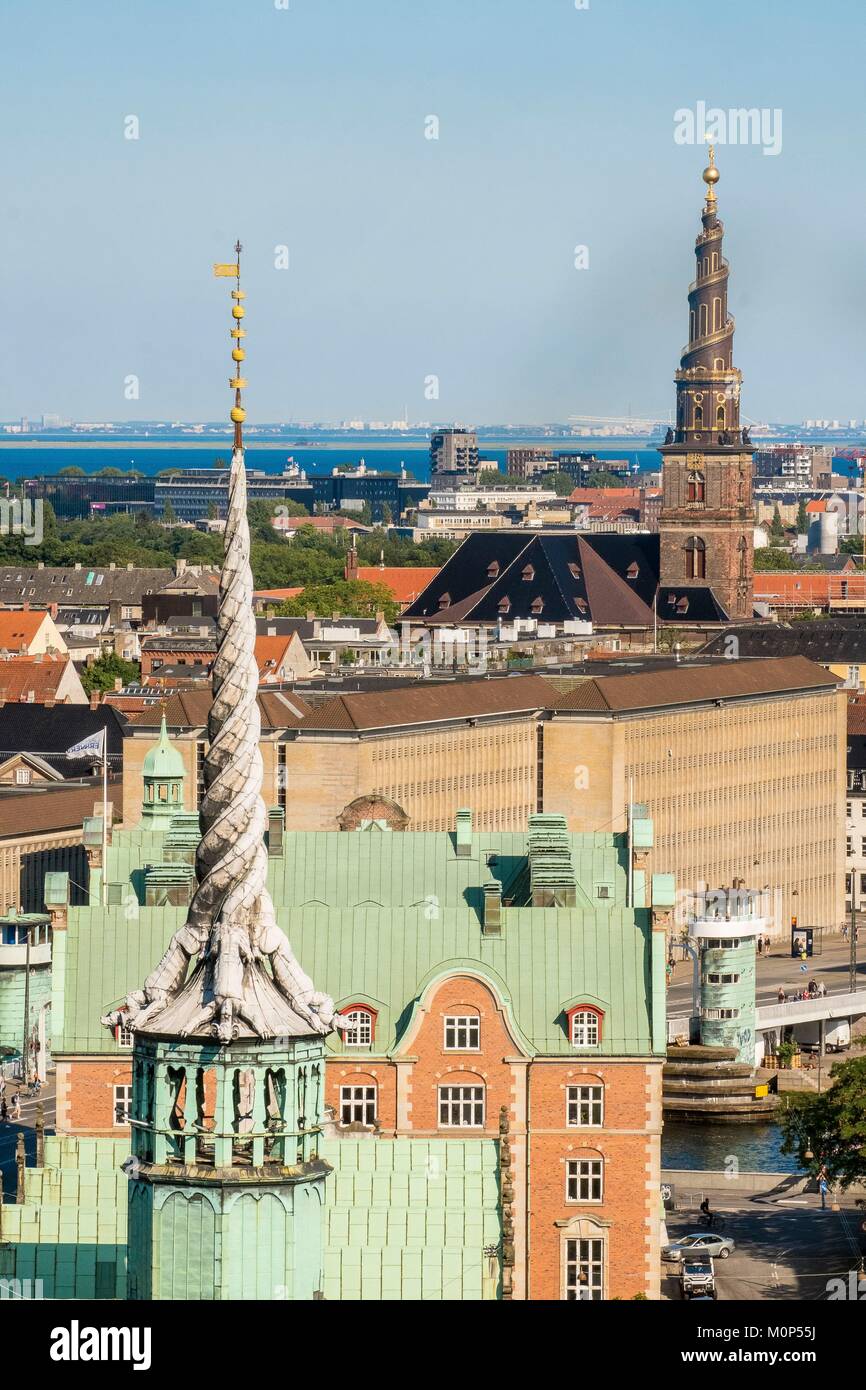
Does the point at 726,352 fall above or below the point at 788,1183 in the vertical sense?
above

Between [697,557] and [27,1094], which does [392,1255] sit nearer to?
[27,1094]

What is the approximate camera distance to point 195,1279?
21.6 metres

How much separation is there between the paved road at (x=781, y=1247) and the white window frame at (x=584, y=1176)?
27.7ft

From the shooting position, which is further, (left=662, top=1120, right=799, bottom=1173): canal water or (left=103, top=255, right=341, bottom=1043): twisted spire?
(left=662, top=1120, right=799, bottom=1173): canal water

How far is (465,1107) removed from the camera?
1802 inches

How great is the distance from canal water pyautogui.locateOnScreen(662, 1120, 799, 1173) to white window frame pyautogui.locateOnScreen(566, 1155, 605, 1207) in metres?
27.0

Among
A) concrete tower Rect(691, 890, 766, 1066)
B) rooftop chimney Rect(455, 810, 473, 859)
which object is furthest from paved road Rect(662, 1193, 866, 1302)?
concrete tower Rect(691, 890, 766, 1066)

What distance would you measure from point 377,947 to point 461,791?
231 ft

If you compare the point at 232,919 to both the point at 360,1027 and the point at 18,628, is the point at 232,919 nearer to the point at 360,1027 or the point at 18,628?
the point at 360,1027

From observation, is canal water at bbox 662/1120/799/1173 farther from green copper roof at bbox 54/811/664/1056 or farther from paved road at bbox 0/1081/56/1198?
green copper roof at bbox 54/811/664/1056

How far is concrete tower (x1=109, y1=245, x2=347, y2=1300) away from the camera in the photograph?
2136 cm

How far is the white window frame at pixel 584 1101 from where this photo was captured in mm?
45375

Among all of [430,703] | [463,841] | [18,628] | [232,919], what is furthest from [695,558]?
[232,919]

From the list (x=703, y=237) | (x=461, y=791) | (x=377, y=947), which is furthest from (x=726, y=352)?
(x=377, y=947)
